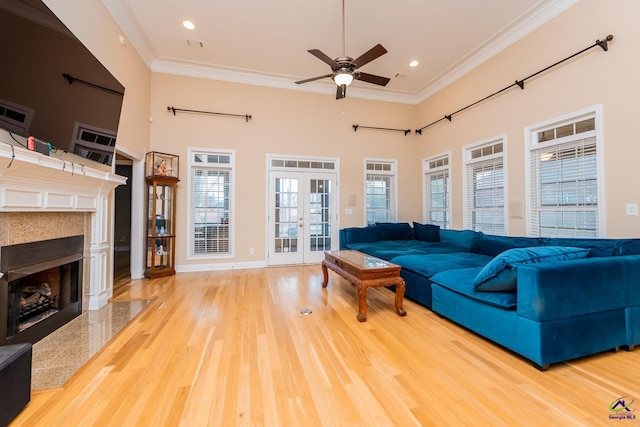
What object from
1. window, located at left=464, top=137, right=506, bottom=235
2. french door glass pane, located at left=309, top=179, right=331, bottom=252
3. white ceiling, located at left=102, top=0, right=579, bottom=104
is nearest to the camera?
white ceiling, located at left=102, top=0, right=579, bottom=104

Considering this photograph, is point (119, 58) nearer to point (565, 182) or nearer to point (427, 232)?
point (427, 232)

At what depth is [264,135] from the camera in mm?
5441

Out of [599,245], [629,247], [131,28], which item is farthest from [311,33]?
[629,247]

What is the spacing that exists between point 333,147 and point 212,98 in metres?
2.60

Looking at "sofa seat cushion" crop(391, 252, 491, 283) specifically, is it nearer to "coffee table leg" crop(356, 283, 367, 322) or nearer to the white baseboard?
"coffee table leg" crop(356, 283, 367, 322)

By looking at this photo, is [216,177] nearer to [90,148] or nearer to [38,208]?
[90,148]

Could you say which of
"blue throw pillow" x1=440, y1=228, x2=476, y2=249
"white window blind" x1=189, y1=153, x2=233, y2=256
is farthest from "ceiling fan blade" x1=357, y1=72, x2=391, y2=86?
"white window blind" x1=189, y1=153, x2=233, y2=256

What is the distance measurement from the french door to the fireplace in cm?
308

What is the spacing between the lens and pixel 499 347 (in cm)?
224

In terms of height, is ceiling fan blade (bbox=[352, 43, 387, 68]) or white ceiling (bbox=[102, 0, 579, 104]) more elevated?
white ceiling (bbox=[102, 0, 579, 104])

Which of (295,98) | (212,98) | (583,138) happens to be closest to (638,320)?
(583,138)

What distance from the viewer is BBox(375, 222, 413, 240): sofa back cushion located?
556 centimetres

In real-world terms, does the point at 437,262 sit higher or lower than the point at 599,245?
lower

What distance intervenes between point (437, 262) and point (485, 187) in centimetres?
225
